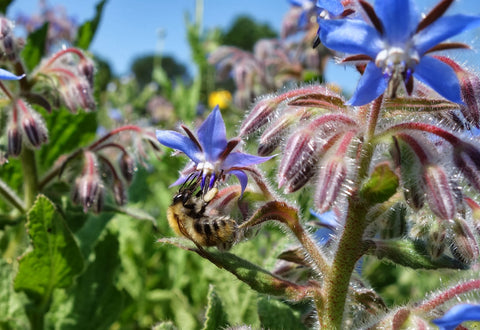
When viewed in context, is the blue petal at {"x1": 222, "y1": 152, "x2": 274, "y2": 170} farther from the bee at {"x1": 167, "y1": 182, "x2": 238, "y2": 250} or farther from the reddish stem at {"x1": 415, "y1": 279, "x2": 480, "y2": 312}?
the reddish stem at {"x1": 415, "y1": 279, "x2": 480, "y2": 312}

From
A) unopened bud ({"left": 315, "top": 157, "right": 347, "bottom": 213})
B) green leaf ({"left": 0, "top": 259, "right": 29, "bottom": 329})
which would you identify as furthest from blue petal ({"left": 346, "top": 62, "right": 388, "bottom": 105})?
green leaf ({"left": 0, "top": 259, "right": 29, "bottom": 329})

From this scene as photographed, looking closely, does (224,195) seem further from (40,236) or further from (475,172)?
(40,236)

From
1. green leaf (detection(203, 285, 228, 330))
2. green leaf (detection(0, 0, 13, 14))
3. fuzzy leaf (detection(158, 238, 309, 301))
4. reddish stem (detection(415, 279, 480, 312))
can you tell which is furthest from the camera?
green leaf (detection(0, 0, 13, 14))

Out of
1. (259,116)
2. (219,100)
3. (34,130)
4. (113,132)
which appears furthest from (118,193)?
(219,100)

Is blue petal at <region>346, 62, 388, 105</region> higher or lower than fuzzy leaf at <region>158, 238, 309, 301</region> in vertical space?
higher

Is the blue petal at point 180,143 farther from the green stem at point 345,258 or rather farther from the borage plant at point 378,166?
the green stem at point 345,258

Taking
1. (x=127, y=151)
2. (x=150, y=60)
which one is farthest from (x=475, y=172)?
(x=150, y=60)

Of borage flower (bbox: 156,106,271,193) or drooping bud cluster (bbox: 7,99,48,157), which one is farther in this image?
drooping bud cluster (bbox: 7,99,48,157)
